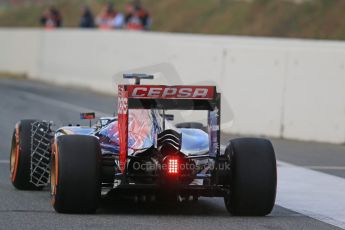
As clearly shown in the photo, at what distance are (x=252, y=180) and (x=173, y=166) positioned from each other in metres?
0.69

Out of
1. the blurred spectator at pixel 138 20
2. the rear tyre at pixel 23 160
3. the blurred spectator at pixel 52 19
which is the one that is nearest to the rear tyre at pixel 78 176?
the rear tyre at pixel 23 160

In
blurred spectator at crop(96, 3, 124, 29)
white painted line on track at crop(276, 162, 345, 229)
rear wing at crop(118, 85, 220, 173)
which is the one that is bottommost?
white painted line on track at crop(276, 162, 345, 229)

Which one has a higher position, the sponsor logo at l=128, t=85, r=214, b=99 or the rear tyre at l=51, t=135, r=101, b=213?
the sponsor logo at l=128, t=85, r=214, b=99

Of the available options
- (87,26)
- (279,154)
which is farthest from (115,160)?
(87,26)

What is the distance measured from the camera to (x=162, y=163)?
9.27 metres

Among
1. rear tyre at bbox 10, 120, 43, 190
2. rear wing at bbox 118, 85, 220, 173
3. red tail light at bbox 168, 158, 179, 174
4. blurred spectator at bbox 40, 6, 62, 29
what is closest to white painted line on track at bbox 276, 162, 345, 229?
rear wing at bbox 118, 85, 220, 173

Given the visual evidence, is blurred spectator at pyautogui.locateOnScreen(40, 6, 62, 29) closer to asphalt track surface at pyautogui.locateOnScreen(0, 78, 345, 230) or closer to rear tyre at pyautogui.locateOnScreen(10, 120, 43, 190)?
asphalt track surface at pyautogui.locateOnScreen(0, 78, 345, 230)

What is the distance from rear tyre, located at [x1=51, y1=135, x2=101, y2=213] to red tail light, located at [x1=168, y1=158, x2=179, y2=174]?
603mm

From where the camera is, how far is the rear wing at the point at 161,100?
30.3 feet

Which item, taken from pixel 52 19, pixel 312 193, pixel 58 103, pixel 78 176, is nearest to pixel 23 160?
pixel 78 176

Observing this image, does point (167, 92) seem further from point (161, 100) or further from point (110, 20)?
point (110, 20)

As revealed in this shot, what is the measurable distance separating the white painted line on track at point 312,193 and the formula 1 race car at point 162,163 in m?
0.80

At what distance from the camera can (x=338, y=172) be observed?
13.6 meters

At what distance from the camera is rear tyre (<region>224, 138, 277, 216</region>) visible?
30.5 feet
